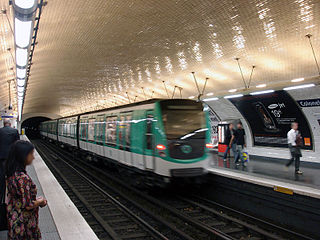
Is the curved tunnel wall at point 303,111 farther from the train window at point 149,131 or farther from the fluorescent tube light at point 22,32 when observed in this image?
the fluorescent tube light at point 22,32

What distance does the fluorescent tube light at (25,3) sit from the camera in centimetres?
384

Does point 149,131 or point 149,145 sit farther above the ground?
point 149,131

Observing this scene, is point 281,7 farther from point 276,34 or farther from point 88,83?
point 88,83

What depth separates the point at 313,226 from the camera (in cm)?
572

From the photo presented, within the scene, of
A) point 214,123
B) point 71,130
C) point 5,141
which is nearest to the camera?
point 5,141

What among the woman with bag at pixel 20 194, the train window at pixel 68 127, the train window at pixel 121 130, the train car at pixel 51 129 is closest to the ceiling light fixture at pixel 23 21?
the woman with bag at pixel 20 194

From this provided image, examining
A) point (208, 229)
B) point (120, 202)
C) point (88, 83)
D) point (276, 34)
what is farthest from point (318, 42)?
point (88, 83)

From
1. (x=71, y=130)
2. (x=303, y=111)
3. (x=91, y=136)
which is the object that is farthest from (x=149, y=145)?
(x=71, y=130)

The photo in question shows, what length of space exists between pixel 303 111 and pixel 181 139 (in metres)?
6.63

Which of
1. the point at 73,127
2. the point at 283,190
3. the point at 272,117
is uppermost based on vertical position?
the point at 272,117

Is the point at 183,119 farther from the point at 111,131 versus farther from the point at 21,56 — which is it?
the point at 21,56

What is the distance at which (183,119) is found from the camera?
796 cm

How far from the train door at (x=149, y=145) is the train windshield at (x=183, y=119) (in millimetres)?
468

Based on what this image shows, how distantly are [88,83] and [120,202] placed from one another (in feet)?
44.2
